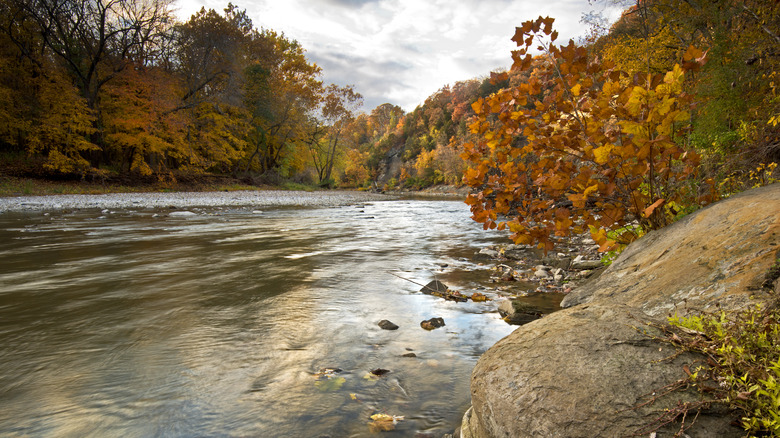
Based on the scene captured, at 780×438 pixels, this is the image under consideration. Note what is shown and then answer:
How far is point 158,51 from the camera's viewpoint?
2525 centimetres

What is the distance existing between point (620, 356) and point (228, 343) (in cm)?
256

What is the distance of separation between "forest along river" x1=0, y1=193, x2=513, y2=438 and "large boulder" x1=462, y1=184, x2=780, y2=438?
58 cm

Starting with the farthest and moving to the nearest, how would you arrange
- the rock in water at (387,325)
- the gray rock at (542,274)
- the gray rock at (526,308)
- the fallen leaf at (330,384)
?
1. the gray rock at (542,274)
2. the gray rock at (526,308)
3. the rock in water at (387,325)
4. the fallen leaf at (330,384)

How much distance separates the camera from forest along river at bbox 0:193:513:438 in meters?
2.01

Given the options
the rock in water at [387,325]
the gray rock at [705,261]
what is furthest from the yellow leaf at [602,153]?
the rock in water at [387,325]

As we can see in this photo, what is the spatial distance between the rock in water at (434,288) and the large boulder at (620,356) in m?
1.98

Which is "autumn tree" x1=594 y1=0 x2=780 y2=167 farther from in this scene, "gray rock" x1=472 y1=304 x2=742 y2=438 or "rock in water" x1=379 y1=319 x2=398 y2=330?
"gray rock" x1=472 y1=304 x2=742 y2=438

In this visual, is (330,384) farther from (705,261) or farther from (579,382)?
(705,261)

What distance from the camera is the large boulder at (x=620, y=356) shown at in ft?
4.28

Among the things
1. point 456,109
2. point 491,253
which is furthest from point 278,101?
point 456,109

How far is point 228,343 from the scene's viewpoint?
290cm

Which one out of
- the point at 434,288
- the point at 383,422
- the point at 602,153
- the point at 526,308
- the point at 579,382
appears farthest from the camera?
the point at 434,288

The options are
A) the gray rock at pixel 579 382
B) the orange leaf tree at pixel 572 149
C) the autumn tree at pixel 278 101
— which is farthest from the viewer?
the autumn tree at pixel 278 101

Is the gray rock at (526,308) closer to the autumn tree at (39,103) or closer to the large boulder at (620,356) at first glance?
the large boulder at (620,356)
